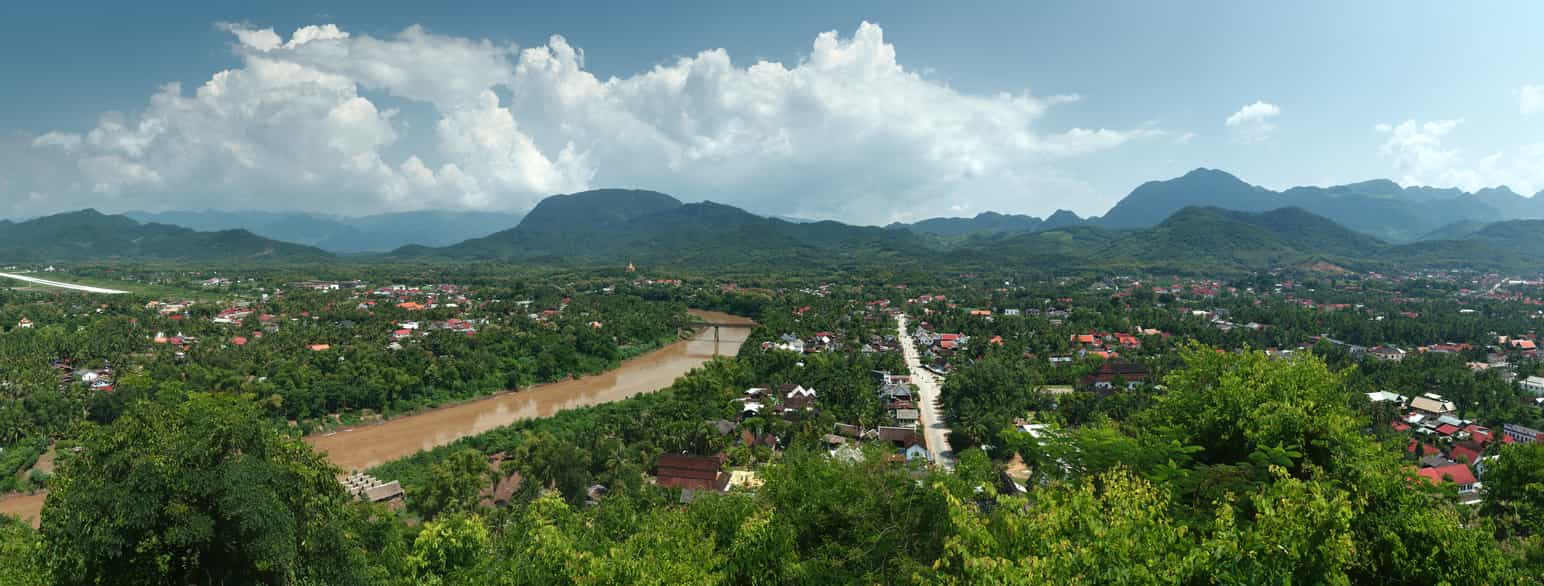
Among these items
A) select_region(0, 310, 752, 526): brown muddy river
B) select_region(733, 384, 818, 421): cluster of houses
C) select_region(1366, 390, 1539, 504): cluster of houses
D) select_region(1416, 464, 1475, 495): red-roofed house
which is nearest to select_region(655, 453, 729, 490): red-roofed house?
select_region(733, 384, 818, 421): cluster of houses

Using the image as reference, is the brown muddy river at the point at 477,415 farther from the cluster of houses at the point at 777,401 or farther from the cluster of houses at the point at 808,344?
the cluster of houses at the point at 777,401

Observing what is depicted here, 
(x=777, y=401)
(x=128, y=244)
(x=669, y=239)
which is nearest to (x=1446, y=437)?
→ (x=777, y=401)

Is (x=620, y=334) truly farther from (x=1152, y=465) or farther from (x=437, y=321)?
(x=1152, y=465)

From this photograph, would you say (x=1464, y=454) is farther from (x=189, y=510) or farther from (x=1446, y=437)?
(x=189, y=510)

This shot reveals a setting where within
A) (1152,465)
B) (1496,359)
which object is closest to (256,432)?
(1152,465)

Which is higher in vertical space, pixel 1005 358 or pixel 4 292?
pixel 4 292

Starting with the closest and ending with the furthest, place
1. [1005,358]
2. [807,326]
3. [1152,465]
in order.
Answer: [1152,465], [1005,358], [807,326]

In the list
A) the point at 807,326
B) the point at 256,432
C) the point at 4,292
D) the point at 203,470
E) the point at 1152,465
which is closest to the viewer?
the point at 1152,465
